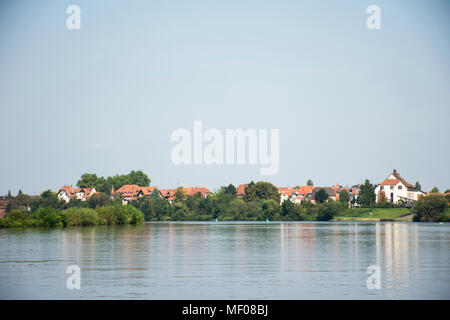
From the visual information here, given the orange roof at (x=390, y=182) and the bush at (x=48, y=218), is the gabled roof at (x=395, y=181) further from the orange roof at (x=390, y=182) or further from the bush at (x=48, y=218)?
the bush at (x=48, y=218)

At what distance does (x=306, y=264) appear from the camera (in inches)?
1270

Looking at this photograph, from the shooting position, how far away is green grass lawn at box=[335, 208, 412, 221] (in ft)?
440

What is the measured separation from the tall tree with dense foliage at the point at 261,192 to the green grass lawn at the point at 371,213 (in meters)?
23.3

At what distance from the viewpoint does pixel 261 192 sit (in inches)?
6270

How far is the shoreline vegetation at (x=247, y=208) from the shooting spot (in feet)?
406

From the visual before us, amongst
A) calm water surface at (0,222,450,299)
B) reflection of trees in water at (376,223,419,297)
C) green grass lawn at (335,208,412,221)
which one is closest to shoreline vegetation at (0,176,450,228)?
green grass lawn at (335,208,412,221)

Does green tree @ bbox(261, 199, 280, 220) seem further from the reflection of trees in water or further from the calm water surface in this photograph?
the calm water surface

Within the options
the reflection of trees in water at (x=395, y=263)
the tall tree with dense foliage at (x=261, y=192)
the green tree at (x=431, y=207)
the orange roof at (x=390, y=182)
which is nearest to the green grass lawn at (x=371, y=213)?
the green tree at (x=431, y=207)

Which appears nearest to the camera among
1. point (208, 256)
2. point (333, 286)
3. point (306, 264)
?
point (333, 286)

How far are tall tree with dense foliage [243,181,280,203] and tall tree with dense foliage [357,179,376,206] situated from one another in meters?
23.4
